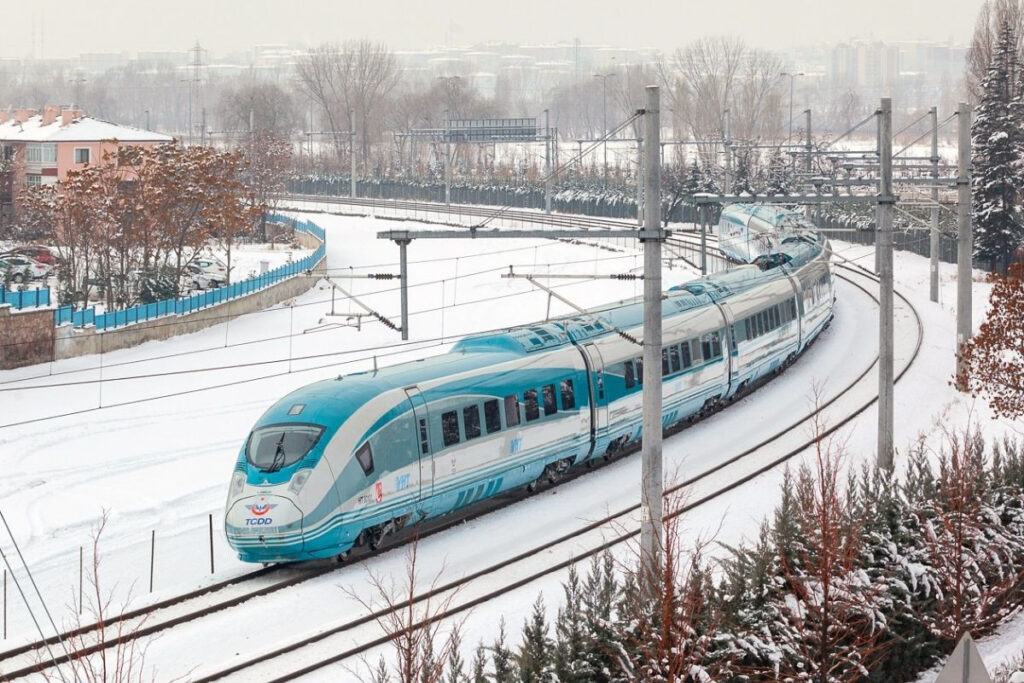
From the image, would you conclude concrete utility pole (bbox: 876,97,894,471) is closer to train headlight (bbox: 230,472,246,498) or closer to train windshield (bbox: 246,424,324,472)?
train windshield (bbox: 246,424,324,472)

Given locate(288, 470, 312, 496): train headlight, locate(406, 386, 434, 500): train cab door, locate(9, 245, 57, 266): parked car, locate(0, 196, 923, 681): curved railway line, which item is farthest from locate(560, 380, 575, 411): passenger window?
locate(9, 245, 57, 266): parked car

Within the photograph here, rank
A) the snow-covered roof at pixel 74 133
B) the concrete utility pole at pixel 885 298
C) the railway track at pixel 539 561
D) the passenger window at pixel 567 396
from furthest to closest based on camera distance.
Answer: the snow-covered roof at pixel 74 133
the passenger window at pixel 567 396
the concrete utility pole at pixel 885 298
the railway track at pixel 539 561

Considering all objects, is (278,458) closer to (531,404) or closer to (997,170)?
(531,404)

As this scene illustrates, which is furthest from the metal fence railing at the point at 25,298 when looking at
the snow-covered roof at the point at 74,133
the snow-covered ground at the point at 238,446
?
the snow-covered roof at the point at 74,133

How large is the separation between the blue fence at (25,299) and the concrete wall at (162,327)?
33.2 inches

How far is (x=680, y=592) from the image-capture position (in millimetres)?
17500

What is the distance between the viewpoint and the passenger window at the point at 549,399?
94.8 ft

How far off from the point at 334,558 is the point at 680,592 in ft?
29.8

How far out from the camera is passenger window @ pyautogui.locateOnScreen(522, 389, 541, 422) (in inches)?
1115

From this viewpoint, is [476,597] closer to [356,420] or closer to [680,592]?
[356,420]

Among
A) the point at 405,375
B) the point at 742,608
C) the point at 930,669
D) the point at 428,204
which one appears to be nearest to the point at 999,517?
the point at 930,669

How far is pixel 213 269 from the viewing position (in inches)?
2677

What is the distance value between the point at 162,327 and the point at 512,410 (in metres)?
24.8

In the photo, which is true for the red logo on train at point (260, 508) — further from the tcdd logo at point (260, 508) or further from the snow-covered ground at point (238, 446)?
the snow-covered ground at point (238, 446)
